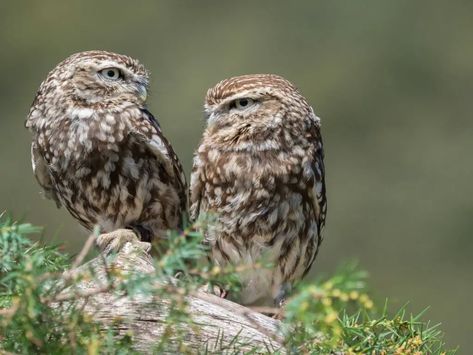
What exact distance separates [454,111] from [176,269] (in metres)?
22.6

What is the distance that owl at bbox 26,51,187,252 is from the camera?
623 centimetres

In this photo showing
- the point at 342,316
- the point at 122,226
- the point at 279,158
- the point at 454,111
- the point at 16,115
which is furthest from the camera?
the point at 454,111

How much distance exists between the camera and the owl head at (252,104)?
5.98 metres

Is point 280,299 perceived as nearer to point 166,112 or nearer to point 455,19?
point 166,112

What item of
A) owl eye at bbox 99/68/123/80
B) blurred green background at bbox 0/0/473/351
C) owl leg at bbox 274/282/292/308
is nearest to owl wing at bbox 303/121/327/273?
owl leg at bbox 274/282/292/308

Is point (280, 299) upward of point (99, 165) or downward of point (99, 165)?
downward

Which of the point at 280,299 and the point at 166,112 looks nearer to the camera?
the point at 280,299

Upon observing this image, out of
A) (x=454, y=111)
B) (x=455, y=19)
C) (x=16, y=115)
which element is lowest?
(x=16, y=115)

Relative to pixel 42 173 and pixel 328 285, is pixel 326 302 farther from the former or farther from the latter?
pixel 42 173

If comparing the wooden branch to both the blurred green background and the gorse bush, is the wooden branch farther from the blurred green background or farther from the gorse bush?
the blurred green background

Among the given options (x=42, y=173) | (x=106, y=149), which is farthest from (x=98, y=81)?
(x=42, y=173)

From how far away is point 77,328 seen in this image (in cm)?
347

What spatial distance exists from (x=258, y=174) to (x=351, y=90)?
66.1 ft

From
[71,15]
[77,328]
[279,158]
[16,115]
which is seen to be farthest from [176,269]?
[71,15]
